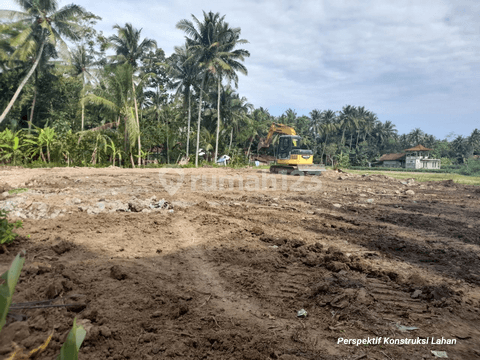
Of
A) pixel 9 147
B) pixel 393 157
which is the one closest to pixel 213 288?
pixel 9 147

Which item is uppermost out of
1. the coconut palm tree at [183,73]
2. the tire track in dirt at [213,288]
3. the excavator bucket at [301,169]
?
the coconut palm tree at [183,73]

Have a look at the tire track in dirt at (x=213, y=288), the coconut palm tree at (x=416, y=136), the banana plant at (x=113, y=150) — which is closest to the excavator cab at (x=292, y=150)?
the banana plant at (x=113, y=150)

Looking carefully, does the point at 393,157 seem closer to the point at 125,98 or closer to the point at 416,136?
the point at 416,136

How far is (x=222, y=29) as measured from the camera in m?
25.3

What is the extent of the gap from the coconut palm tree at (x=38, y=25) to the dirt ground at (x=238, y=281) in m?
17.5

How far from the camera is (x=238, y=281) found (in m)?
3.72

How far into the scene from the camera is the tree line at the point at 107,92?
58.3 feet

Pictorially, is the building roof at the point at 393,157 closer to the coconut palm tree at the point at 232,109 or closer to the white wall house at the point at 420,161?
the white wall house at the point at 420,161

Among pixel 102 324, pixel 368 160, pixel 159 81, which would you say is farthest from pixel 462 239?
pixel 368 160

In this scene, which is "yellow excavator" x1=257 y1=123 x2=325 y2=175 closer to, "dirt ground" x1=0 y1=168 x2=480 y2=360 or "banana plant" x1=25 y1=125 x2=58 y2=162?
"dirt ground" x1=0 y1=168 x2=480 y2=360

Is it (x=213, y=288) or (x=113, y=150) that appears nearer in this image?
(x=213, y=288)

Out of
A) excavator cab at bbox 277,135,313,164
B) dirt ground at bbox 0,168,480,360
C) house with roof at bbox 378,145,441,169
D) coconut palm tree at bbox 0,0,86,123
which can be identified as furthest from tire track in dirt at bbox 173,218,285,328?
house with roof at bbox 378,145,441,169

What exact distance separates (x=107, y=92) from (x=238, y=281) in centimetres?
1992

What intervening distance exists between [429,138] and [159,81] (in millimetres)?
63646
